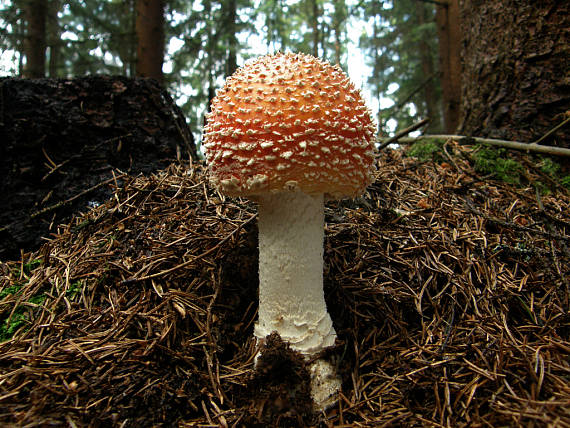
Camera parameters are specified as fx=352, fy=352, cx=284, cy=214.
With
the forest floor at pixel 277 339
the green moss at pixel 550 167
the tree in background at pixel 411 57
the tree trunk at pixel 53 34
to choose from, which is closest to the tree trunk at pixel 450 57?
the tree in background at pixel 411 57

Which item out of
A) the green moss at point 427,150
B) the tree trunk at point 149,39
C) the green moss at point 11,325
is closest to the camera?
the green moss at point 11,325

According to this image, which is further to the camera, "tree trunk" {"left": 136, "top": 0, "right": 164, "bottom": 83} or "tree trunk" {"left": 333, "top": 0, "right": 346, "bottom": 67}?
"tree trunk" {"left": 333, "top": 0, "right": 346, "bottom": 67}

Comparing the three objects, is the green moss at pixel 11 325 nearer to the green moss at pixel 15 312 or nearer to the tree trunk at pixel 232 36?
the green moss at pixel 15 312

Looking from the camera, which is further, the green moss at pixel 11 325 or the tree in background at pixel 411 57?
the tree in background at pixel 411 57

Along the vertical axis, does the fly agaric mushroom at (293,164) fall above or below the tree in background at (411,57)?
below

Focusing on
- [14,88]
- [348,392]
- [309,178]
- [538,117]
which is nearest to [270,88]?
[309,178]

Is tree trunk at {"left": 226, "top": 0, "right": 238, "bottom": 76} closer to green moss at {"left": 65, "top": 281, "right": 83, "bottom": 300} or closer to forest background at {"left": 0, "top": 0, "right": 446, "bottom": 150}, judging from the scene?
forest background at {"left": 0, "top": 0, "right": 446, "bottom": 150}

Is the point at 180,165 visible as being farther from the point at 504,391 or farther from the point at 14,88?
the point at 504,391

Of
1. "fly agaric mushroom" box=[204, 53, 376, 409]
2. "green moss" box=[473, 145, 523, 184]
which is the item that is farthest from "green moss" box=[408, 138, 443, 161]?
"fly agaric mushroom" box=[204, 53, 376, 409]
